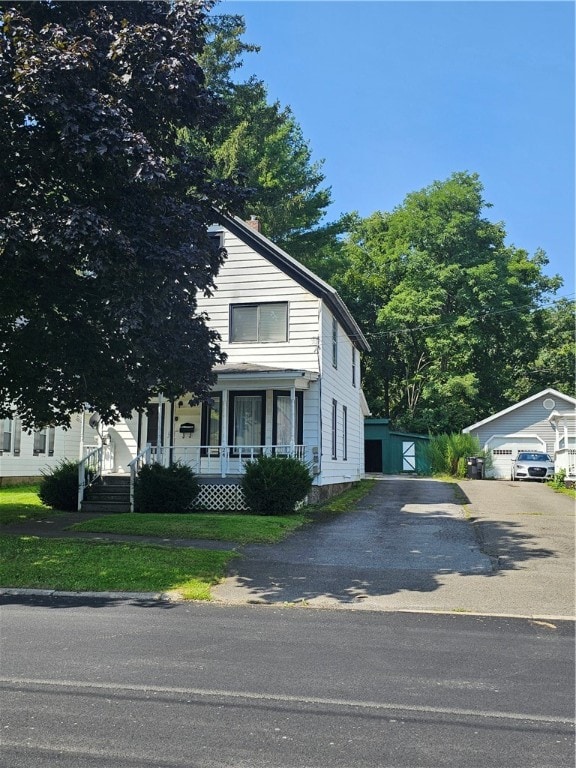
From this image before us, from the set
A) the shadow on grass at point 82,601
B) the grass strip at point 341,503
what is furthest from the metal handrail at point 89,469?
the shadow on grass at point 82,601

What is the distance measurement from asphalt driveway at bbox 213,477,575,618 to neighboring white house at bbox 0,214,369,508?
11.1ft

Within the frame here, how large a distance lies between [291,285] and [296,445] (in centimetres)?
507

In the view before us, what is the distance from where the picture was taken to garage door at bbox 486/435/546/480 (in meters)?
39.5

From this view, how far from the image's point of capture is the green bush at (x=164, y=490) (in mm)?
17938

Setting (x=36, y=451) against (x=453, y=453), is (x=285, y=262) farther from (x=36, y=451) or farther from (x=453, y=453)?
(x=453, y=453)

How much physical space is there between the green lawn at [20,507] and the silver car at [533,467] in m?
23.8

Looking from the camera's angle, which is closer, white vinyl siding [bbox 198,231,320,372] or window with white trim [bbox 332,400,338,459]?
white vinyl siding [bbox 198,231,320,372]

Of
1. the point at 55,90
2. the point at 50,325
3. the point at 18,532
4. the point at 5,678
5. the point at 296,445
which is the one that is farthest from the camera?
the point at 296,445

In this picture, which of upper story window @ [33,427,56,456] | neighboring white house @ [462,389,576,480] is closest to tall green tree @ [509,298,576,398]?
neighboring white house @ [462,389,576,480]

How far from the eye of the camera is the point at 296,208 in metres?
40.4

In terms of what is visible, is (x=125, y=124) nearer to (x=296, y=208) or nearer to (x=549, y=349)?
(x=296, y=208)

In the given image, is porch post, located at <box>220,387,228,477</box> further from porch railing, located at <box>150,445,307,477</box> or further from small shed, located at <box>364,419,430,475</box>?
small shed, located at <box>364,419,430,475</box>

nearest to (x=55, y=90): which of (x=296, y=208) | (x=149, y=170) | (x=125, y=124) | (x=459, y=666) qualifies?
(x=125, y=124)

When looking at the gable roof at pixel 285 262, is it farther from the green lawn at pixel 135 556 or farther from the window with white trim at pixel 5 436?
the window with white trim at pixel 5 436
